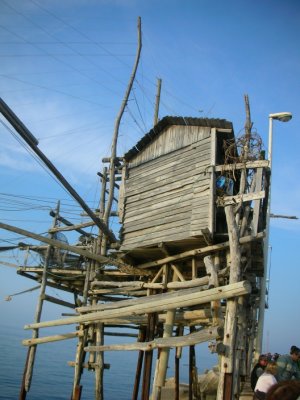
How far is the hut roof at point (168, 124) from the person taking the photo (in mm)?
13539

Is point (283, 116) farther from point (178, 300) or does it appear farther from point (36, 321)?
point (36, 321)

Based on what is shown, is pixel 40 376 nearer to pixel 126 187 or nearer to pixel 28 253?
pixel 28 253

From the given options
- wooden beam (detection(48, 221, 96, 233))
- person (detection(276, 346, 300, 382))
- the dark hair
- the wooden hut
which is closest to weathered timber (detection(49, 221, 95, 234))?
wooden beam (detection(48, 221, 96, 233))

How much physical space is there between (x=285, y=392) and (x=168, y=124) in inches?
511

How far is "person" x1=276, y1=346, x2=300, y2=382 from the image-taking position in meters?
9.00

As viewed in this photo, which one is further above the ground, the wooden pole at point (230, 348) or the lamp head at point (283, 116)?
the lamp head at point (283, 116)

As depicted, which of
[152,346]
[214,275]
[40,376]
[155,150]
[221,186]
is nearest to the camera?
[152,346]

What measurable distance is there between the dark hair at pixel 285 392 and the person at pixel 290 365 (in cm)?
664

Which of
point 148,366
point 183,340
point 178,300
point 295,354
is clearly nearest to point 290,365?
point 295,354

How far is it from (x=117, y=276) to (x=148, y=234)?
3.17m

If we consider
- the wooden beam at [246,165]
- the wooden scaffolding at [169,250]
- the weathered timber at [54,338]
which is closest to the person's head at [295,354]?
A: the wooden scaffolding at [169,250]

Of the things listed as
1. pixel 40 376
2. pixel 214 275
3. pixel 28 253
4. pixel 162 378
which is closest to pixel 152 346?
pixel 162 378

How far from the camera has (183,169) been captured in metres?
14.0

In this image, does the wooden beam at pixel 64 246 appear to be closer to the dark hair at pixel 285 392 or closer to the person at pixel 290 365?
the person at pixel 290 365
